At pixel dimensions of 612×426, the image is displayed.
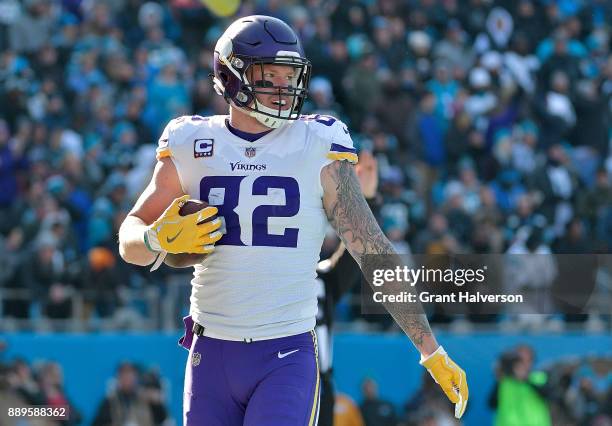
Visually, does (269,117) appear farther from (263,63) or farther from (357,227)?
(357,227)

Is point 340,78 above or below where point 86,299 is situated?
above

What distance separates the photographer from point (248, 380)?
13.0ft

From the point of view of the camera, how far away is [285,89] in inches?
162

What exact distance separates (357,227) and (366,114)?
8304mm

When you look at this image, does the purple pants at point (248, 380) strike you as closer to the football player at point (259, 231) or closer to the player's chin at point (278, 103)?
the football player at point (259, 231)

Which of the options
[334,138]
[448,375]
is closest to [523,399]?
[448,375]

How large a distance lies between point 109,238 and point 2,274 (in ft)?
3.04

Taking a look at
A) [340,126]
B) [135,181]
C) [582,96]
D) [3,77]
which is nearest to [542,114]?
[582,96]

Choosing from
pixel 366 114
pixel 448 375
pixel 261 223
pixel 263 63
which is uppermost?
pixel 263 63

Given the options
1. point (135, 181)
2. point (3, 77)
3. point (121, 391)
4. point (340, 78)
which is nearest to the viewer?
point (121, 391)

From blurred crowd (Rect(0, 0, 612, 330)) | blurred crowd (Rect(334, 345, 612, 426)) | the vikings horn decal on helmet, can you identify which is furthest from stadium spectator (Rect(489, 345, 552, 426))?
the vikings horn decal on helmet

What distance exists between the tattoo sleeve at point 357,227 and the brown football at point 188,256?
43cm

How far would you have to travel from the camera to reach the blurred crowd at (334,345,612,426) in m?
8.88

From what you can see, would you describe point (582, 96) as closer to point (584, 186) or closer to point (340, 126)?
point (584, 186)
